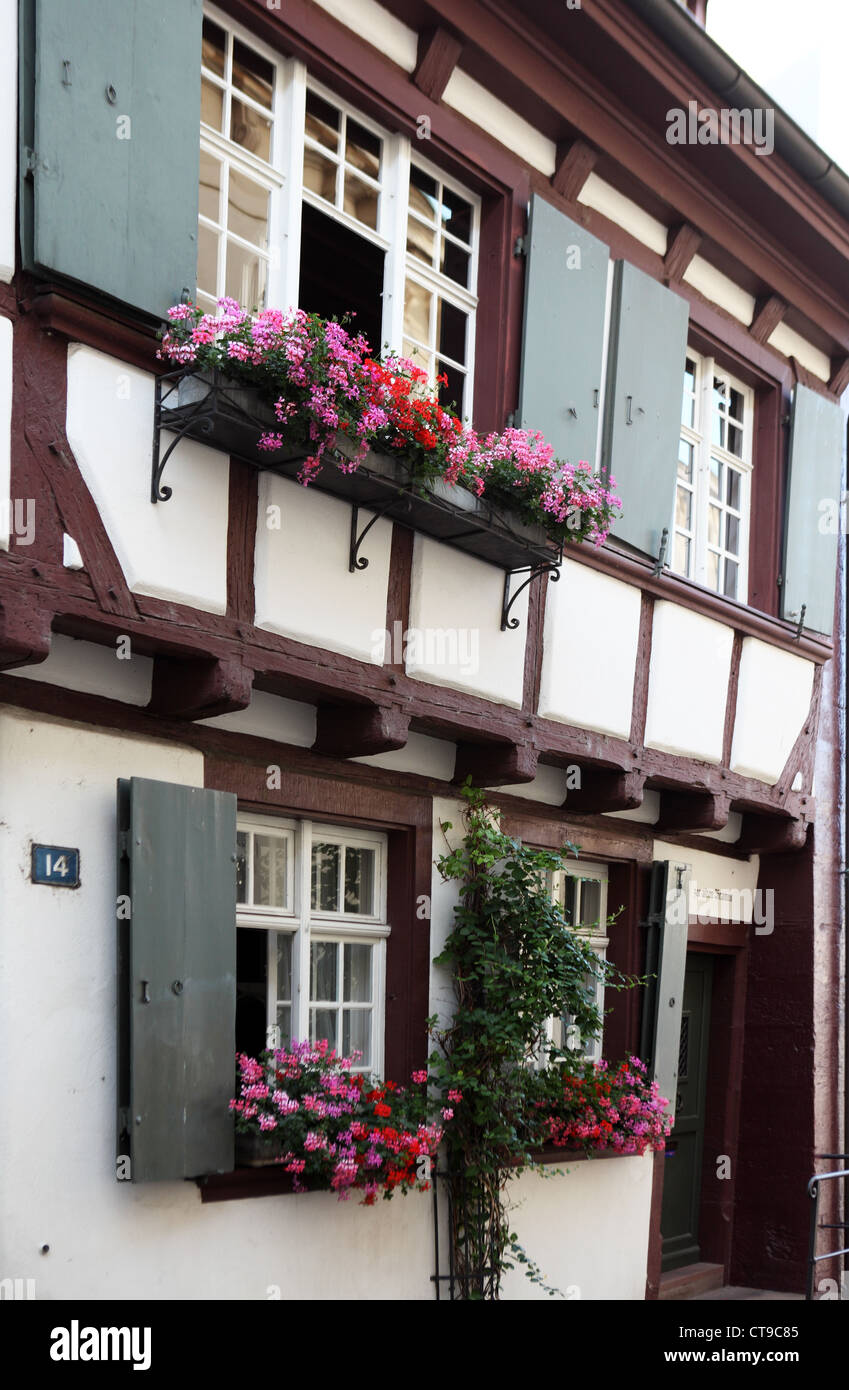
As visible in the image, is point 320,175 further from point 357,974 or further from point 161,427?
Result: point 357,974

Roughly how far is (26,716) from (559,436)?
10.4ft

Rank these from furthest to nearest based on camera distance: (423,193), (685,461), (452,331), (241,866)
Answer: (685,461), (452,331), (423,193), (241,866)

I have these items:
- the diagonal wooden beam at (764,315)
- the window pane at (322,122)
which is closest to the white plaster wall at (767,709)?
the diagonal wooden beam at (764,315)

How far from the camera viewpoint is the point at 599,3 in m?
7.40

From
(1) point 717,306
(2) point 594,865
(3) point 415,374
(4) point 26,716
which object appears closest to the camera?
(4) point 26,716

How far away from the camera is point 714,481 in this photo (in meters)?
9.32

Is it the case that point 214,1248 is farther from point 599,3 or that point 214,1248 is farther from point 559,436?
point 599,3

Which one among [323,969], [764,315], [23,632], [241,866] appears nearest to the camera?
[23,632]

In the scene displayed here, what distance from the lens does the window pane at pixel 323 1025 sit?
21.9ft

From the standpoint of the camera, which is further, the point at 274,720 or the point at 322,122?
the point at 322,122

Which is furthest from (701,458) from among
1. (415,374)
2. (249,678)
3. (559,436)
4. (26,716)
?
(26,716)

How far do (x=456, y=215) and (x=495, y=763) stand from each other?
255 centimetres

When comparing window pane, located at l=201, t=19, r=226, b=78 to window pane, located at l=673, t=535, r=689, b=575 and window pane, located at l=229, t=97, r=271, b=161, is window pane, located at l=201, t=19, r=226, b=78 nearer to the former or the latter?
window pane, located at l=229, t=97, r=271, b=161

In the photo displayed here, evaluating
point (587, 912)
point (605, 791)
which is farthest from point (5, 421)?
point (587, 912)
